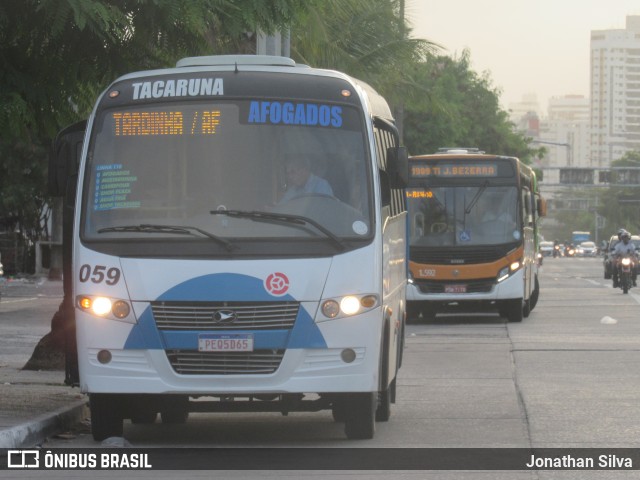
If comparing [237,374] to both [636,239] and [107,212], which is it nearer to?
[107,212]

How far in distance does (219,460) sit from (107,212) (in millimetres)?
1988

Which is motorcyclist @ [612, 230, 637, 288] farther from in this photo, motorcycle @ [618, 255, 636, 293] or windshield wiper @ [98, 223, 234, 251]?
windshield wiper @ [98, 223, 234, 251]

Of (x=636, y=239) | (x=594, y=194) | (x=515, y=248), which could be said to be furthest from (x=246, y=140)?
(x=594, y=194)

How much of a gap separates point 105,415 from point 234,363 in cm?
106

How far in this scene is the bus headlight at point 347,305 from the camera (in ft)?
33.8

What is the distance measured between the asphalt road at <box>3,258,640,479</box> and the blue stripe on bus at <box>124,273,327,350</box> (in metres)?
0.90

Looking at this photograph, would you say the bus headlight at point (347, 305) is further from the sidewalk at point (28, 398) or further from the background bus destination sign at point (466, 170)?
the background bus destination sign at point (466, 170)

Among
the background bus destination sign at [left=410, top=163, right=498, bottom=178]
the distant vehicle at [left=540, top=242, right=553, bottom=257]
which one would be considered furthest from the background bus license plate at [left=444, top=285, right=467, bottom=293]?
the distant vehicle at [left=540, top=242, right=553, bottom=257]

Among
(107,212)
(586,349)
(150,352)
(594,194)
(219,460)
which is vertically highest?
(107,212)

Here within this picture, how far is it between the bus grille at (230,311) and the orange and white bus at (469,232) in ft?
57.5

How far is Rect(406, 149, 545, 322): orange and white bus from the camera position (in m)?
27.6

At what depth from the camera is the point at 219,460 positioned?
991 centimetres

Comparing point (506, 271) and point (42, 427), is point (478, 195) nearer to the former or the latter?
point (506, 271)

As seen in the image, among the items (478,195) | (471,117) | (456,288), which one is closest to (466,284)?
(456,288)
